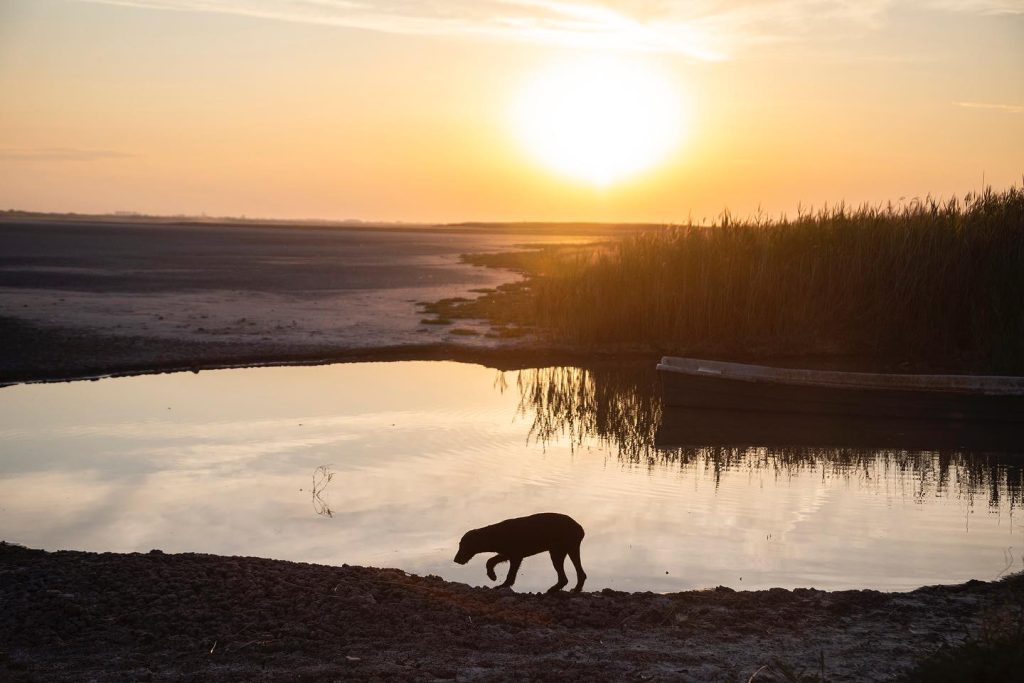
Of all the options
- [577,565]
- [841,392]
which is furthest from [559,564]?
[841,392]

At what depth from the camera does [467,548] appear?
7.32 meters

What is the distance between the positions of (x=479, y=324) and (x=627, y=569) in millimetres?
16098

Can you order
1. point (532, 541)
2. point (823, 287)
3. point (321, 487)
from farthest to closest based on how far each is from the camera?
1. point (823, 287)
2. point (321, 487)
3. point (532, 541)

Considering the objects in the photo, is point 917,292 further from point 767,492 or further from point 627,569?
point 627,569

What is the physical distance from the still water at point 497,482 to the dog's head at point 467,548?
0.32 m

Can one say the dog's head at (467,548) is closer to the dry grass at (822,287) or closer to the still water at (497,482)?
the still water at (497,482)

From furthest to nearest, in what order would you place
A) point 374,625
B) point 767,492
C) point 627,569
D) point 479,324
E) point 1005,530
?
point 479,324, point 767,492, point 1005,530, point 627,569, point 374,625

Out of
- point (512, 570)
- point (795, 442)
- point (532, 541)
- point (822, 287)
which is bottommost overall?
point (795, 442)

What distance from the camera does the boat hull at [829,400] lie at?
13195 millimetres

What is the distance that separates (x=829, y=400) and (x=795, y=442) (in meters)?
1.39

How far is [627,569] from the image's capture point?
7.62 meters

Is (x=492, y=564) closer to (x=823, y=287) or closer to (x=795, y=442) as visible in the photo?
(x=795, y=442)

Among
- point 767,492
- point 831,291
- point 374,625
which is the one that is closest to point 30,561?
point 374,625

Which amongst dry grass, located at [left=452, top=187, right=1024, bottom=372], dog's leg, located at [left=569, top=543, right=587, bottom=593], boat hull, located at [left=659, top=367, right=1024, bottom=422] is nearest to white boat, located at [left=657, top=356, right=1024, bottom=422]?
boat hull, located at [left=659, top=367, right=1024, bottom=422]
